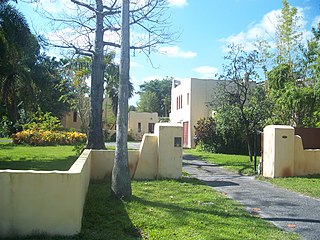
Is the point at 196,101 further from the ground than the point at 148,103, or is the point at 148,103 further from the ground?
the point at 148,103

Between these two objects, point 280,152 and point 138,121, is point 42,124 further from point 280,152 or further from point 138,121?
point 280,152

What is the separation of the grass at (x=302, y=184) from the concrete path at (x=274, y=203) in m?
0.31

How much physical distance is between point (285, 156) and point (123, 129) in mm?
6518

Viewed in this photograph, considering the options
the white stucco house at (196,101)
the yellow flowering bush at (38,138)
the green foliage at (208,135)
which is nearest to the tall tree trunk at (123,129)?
the green foliage at (208,135)

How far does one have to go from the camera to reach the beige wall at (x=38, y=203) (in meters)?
5.17

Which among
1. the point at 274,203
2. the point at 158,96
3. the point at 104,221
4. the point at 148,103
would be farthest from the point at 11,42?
the point at 158,96

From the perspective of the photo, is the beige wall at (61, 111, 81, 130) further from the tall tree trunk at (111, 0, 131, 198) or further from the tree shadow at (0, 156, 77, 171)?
the tall tree trunk at (111, 0, 131, 198)

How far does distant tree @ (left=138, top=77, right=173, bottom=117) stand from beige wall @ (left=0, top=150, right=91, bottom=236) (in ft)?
172

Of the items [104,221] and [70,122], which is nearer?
[104,221]

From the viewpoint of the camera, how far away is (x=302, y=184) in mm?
10266

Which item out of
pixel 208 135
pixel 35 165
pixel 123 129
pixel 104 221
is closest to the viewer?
pixel 104 221

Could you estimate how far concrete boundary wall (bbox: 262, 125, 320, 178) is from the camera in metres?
11.7

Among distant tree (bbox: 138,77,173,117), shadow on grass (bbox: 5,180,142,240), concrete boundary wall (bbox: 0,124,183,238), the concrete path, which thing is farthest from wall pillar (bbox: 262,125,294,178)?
distant tree (bbox: 138,77,173,117)

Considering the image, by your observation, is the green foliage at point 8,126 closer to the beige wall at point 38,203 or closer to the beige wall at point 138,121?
the beige wall at point 138,121
